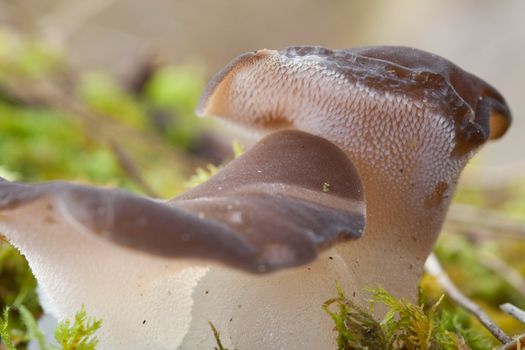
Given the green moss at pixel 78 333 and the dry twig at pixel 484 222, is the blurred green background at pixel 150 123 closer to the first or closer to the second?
the dry twig at pixel 484 222

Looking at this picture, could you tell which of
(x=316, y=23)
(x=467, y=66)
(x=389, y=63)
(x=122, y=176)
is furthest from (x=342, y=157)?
(x=316, y=23)

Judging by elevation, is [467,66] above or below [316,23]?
above

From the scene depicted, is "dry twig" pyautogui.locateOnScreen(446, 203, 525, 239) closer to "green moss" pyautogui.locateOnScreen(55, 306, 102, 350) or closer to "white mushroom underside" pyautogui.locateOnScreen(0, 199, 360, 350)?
"white mushroom underside" pyautogui.locateOnScreen(0, 199, 360, 350)

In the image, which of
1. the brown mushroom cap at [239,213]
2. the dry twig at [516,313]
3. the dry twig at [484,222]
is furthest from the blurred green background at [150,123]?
the brown mushroom cap at [239,213]

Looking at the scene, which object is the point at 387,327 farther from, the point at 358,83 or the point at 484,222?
the point at 484,222

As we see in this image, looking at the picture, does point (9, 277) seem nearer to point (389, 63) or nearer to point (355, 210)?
point (355, 210)

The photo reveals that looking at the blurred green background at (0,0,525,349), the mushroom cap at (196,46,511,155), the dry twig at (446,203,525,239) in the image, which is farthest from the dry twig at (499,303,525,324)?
the dry twig at (446,203,525,239)
